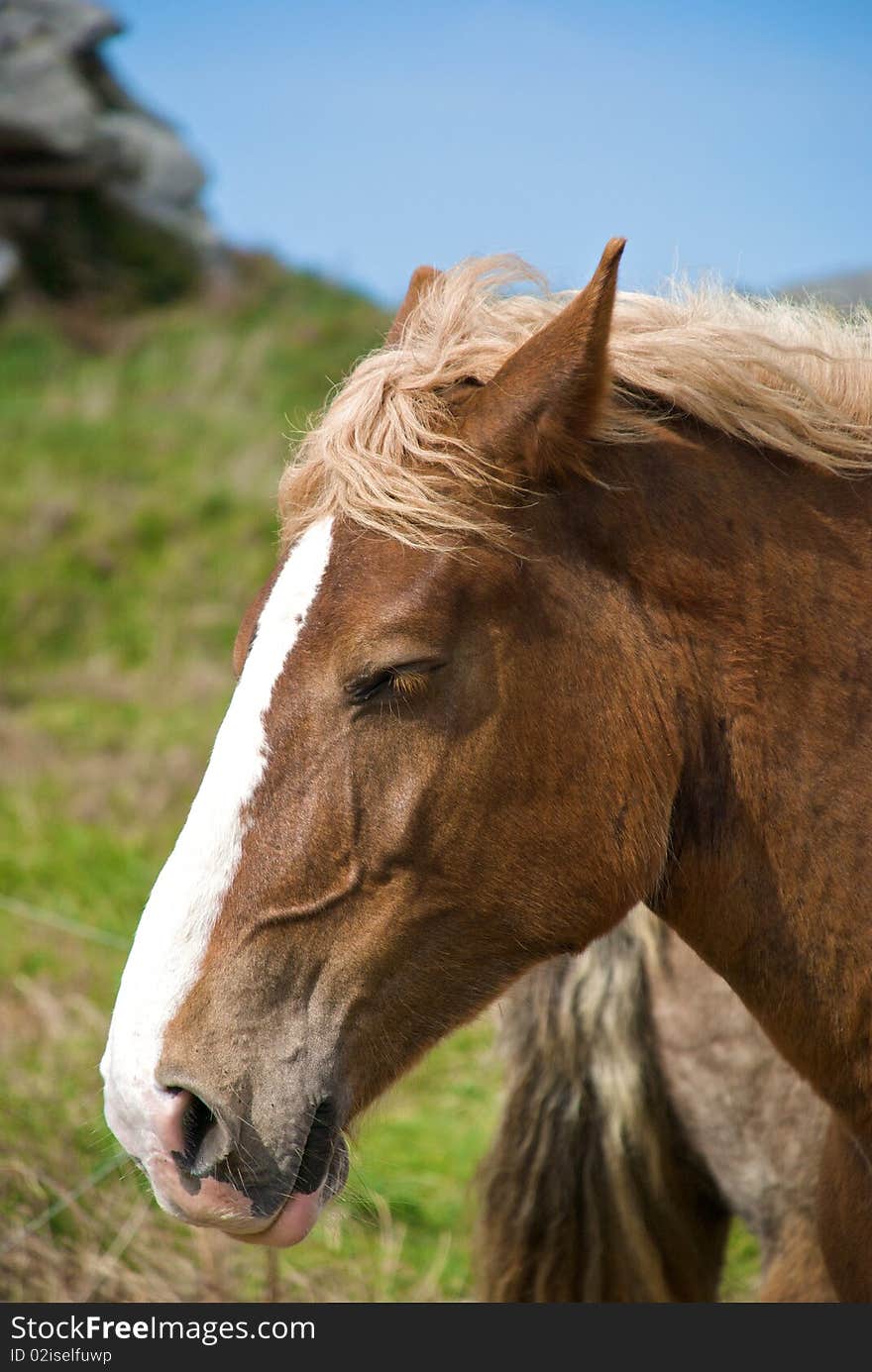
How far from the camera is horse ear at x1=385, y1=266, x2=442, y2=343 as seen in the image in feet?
7.84

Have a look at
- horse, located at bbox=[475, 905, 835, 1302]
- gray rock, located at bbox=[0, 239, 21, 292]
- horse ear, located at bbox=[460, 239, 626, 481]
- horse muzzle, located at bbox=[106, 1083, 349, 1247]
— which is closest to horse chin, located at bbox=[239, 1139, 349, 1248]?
horse muzzle, located at bbox=[106, 1083, 349, 1247]

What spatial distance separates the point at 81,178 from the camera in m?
14.6

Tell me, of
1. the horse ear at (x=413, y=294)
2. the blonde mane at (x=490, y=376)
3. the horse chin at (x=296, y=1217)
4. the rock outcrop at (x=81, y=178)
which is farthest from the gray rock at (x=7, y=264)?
the horse chin at (x=296, y=1217)

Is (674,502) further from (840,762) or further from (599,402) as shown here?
(840,762)

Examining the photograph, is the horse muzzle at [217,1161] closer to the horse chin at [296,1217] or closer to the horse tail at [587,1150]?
the horse chin at [296,1217]

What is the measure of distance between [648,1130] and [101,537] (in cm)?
823

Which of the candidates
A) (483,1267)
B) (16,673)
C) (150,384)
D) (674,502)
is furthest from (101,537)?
(674,502)

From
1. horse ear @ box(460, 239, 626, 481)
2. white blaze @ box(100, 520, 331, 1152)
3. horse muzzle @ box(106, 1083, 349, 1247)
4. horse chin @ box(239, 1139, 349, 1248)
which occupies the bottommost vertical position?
horse chin @ box(239, 1139, 349, 1248)

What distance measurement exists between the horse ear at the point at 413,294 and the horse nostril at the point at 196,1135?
1385 millimetres

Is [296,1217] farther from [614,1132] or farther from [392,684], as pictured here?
[614,1132]

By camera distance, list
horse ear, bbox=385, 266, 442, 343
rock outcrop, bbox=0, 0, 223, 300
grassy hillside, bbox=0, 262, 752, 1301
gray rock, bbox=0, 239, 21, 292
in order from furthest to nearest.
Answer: rock outcrop, bbox=0, 0, 223, 300 → gray rock, bbox=0, 239, 21, 292 → grassy hillside, bbox=0, 262, 752, 1301 → horse ear, bbox=385, 266, 442, 343

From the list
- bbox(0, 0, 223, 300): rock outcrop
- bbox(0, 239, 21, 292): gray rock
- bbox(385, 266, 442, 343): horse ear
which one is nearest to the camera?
bbox(385, 266, 442, 343): horse ear

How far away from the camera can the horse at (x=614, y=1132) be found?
3262 mm

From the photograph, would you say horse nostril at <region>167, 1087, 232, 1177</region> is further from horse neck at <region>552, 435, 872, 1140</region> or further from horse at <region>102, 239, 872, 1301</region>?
horse neck at <region>552, 435, 872, 1140</region>
